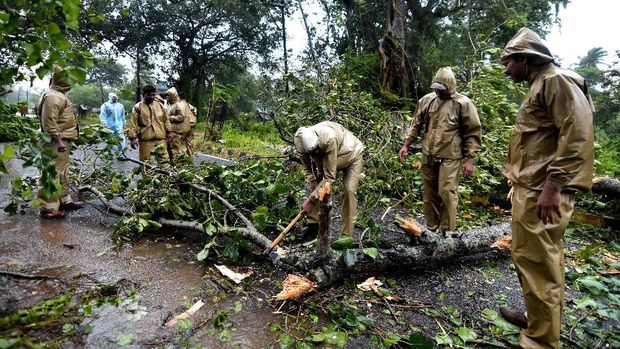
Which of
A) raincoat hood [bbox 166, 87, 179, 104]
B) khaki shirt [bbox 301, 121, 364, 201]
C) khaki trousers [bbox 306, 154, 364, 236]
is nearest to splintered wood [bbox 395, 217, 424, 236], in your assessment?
khaki trousers [bbox 306, 154, 364, 236]

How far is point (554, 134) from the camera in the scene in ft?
7.47

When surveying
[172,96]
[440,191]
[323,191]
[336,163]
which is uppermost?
[172,96]

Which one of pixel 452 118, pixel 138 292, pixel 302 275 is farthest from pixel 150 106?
pixel 452 118

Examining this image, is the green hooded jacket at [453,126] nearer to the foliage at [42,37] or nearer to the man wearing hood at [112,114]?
the foliage at [42,37]

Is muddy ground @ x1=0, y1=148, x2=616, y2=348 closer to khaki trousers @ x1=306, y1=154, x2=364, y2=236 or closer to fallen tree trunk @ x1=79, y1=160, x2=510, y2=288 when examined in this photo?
fallen tree trunk @ x1=79, y1=160, x2=510, y2=288

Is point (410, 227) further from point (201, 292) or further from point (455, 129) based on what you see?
point (201, 292)

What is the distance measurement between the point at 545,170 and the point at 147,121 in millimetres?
5715

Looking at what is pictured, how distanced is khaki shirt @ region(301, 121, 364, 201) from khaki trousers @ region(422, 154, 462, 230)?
2.78ft

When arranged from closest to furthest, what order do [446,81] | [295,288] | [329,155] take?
1. [295,288]
2. [329,155]
3. [446,81]

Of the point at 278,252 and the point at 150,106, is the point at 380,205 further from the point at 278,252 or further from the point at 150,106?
the point at 150,106

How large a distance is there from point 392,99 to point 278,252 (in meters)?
6.72

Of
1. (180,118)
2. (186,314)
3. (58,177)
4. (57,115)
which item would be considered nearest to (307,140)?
(186,314)

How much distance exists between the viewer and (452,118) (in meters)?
3.90

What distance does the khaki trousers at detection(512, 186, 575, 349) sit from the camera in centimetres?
222
